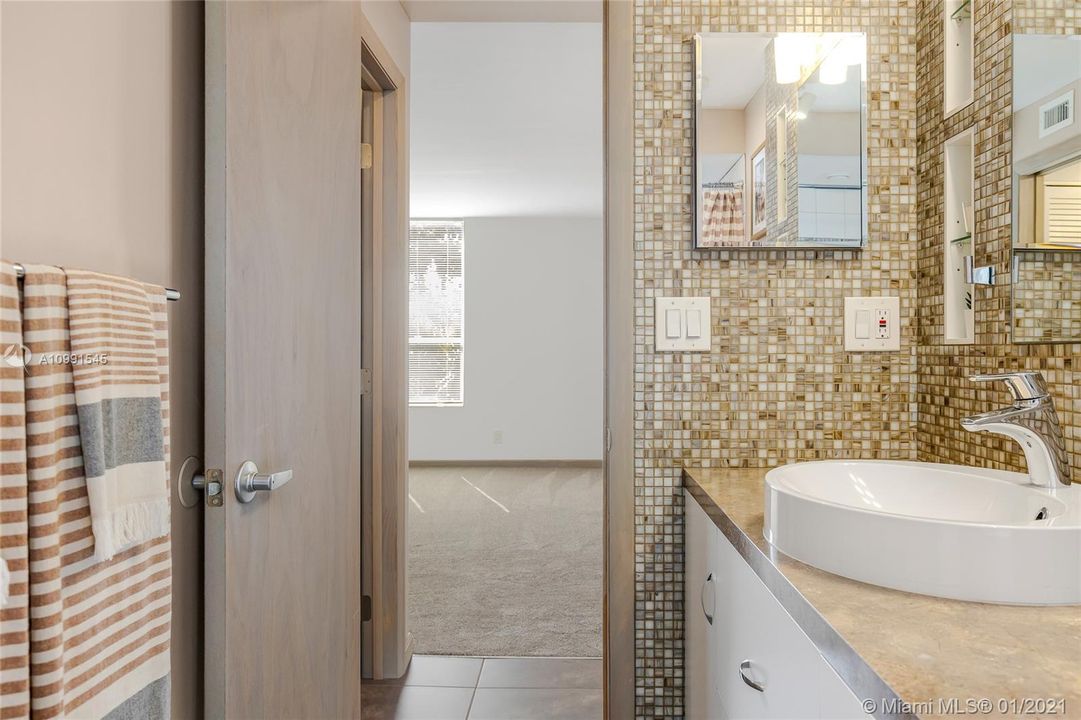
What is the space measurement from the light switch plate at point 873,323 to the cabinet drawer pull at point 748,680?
2.62ft

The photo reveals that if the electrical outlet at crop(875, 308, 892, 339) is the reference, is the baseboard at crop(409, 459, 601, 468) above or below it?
below

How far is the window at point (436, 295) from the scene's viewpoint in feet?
23.7

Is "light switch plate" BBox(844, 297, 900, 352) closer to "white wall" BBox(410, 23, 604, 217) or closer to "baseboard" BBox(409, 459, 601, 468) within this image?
"white wall" BBox(410, 23, 604, 217)

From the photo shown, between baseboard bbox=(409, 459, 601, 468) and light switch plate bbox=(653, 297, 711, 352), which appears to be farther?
baseboard bbox=(409, 459, 601, 468)

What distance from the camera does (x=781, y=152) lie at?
4.82 ft

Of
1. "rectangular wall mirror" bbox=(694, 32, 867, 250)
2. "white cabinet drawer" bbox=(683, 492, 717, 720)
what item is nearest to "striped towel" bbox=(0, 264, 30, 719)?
"white cabinet drawer" bbox=(683, 492, 717, 720)

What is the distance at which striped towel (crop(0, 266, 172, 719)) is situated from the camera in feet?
2.32

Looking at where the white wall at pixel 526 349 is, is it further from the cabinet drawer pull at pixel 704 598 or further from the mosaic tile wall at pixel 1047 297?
the mosaic tile wall at pixel 1047 297

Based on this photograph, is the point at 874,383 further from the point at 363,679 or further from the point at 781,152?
the point at 363,679

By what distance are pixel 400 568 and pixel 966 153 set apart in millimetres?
2177

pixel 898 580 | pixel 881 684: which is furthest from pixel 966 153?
pixel 881 684

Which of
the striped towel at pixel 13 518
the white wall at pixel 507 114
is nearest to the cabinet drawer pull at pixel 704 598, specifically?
the striped towel at pixel 13 518

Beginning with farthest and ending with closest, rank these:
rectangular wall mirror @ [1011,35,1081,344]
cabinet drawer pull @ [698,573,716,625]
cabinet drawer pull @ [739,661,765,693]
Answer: cabinet drawer pull @ [698,573,716,625], rectangular wall mirror @ [1011,35,1081,344], cabinet drawer pull @ [739,661,765,693]

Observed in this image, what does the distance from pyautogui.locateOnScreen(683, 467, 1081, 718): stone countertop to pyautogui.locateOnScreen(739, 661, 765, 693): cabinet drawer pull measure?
0.50 ft
